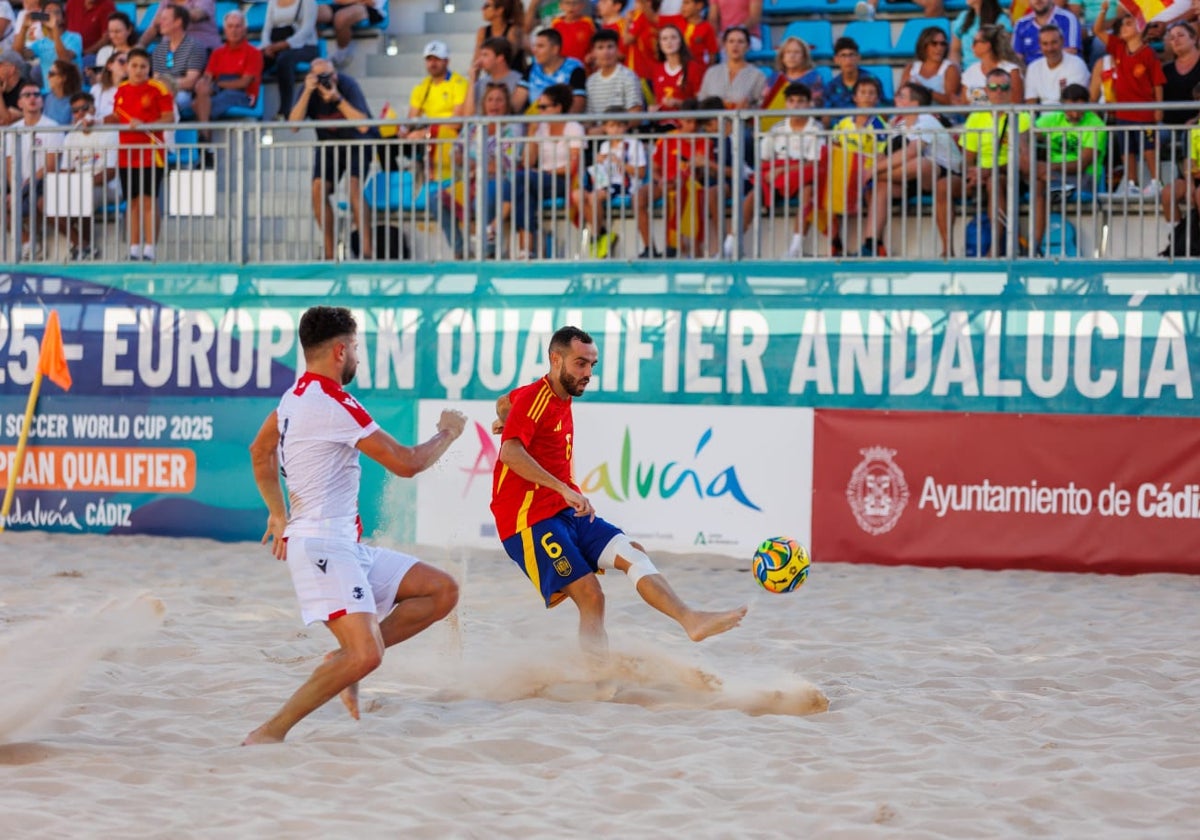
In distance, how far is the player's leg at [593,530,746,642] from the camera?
23.1ft

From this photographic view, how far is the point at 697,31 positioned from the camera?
14.2 m

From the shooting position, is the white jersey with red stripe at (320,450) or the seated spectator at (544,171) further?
the seated spectator at (544,171)

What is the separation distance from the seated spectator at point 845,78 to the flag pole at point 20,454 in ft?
22.9

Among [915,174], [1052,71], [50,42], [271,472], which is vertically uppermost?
[50,42]

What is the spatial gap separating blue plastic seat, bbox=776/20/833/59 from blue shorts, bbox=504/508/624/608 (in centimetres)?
831

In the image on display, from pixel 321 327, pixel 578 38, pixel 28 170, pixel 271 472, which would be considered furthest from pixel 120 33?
pixel 321 327

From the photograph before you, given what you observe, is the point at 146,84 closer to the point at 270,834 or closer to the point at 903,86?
the point at 903,86

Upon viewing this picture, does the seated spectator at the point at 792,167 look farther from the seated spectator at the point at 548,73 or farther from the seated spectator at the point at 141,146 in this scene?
the seated spectator at the point at 141,146

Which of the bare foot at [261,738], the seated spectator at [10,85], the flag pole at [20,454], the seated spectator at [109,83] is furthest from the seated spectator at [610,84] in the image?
the bare foot at [261,738]

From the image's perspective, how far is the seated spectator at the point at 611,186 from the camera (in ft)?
41.4

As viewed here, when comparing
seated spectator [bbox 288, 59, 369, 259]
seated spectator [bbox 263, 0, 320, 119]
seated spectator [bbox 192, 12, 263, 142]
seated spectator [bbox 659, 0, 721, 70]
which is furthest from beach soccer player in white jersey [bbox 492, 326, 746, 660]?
seated spectator [bbox 263, 0, 320, 119]

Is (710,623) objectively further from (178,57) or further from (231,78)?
(178,57)

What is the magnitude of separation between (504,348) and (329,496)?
254 inches

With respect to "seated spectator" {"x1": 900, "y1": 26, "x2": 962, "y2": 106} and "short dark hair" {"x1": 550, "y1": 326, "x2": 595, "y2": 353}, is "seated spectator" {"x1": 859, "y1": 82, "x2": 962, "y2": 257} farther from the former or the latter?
"short dark hair" {"x1": 550, "y1": 326, "x2": 595, "y2": 353}
